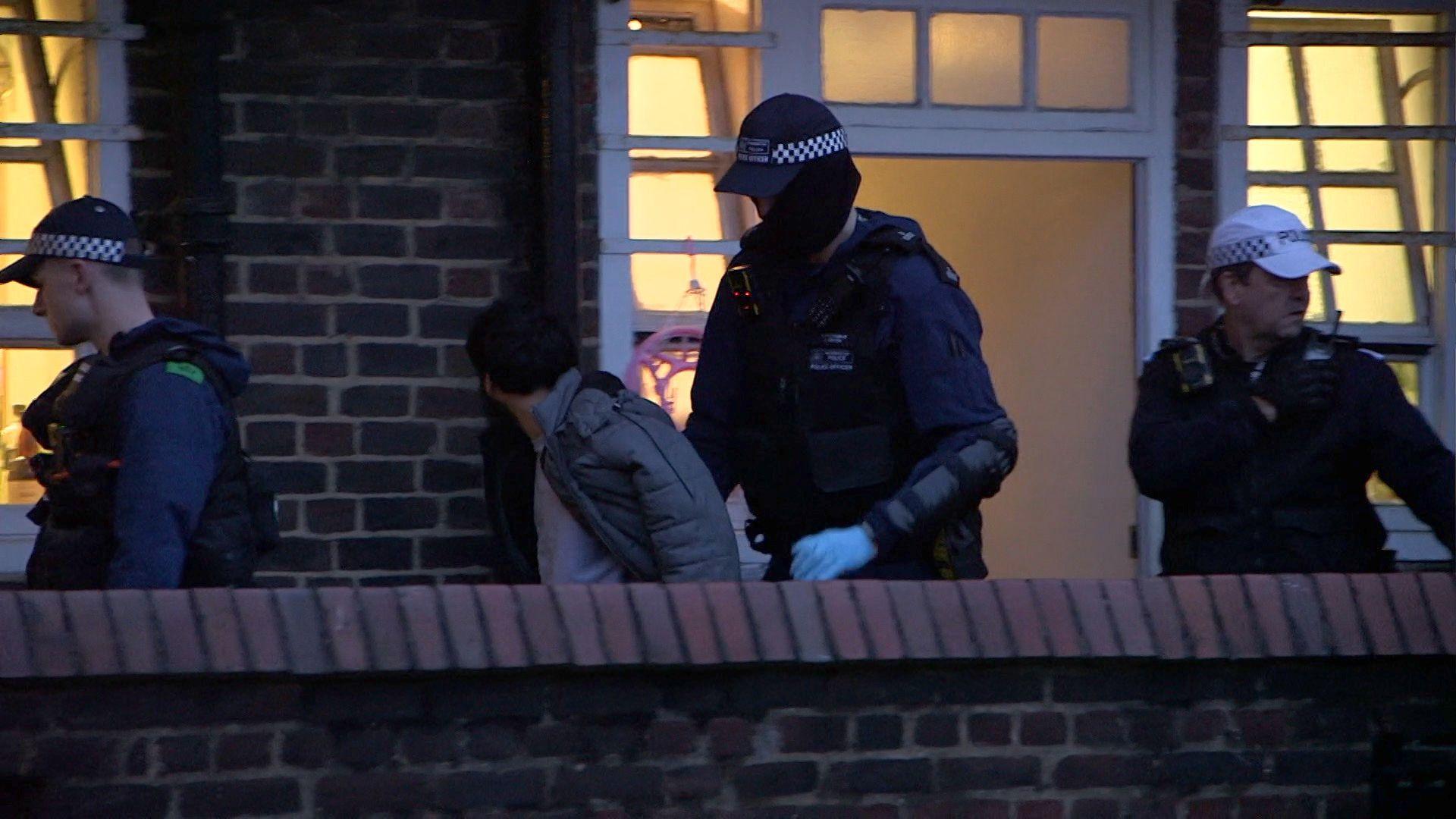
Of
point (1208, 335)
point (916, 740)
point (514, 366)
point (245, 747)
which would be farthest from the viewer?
point (1208, 335)

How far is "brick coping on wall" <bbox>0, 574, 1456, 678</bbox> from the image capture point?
340cm

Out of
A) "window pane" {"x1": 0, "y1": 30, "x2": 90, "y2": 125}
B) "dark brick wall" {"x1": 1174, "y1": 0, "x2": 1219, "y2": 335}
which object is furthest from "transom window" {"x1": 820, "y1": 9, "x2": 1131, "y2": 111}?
"window pane" {"x1": 0, "y1": 30, "x2": 90, "y2": 125}

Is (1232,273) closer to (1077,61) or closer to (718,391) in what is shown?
(718,391)

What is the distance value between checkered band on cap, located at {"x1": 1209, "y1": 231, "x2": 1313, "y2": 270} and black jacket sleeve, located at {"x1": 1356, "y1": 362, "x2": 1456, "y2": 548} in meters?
0.33

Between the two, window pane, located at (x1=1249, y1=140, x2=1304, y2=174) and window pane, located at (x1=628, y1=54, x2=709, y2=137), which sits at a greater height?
window pane, located at (x1=628, y1=54, x2=709, y2=137)

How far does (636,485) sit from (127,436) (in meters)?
1.00

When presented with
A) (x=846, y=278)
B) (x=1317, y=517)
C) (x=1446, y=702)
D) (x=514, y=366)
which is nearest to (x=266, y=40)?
(x=514, y=366)

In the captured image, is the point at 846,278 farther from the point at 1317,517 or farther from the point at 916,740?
the point at 1317,517

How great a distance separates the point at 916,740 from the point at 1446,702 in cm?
104

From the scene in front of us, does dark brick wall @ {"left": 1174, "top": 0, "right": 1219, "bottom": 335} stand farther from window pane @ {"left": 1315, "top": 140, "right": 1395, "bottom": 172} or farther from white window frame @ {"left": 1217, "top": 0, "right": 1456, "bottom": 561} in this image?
window pane @ {"left": 1315, "top": 140, "right": 1395, "bottom": 172}

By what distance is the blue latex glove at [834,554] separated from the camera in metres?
3.85

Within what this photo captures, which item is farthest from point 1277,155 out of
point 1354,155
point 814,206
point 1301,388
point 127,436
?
point 127,436

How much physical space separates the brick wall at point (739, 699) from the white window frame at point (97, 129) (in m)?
2.26

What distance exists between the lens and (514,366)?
4.28 meters
